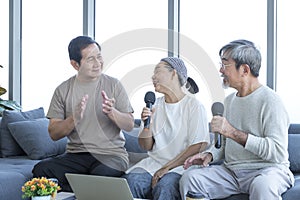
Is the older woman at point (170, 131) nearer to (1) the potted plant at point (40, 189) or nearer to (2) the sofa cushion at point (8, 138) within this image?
(1) the potted plant at point (40, 189)

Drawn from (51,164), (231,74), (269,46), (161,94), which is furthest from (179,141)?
(269,46)

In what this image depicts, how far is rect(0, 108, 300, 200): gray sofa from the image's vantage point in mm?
2778

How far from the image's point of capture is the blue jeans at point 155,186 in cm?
232

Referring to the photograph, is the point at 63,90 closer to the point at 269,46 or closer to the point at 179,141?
the point at 179,141

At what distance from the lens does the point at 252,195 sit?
7.14ft

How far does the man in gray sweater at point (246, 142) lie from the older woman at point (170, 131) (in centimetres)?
12

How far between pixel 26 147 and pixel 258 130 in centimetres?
198

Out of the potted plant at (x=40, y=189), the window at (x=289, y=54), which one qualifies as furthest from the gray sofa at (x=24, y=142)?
the window at (x=289, y=54)

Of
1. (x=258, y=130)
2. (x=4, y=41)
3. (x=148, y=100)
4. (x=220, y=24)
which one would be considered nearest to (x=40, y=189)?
(x=148, y=100)

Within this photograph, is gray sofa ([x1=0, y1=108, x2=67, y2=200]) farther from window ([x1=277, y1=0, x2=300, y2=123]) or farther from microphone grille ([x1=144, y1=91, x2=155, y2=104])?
window ([x1=277, y1=0, x2=300, y2=123])

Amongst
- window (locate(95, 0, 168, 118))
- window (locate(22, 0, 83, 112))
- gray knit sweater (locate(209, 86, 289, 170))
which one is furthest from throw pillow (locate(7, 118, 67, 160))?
gray knit sweater (locate(209, 86, 289, 170))

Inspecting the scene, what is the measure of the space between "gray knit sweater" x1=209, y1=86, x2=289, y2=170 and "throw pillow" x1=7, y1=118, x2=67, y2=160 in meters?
1.49

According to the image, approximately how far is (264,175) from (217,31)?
6.08ft

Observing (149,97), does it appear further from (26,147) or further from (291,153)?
(26,147)
